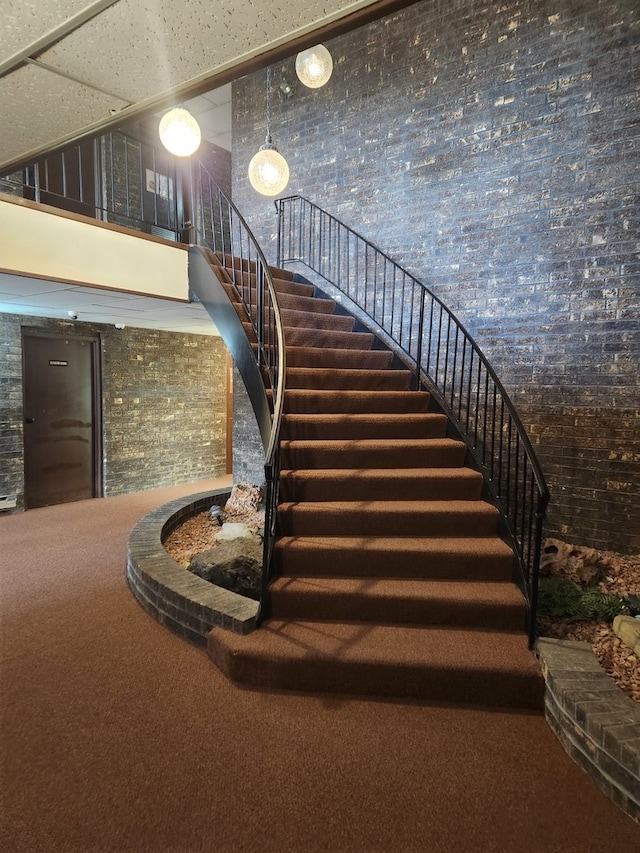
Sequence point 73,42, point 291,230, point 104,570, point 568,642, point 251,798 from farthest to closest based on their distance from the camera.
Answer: point 291,230
point 104,570
point 568,642
point 251,798
point 73,42

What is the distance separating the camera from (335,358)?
498 centimetres

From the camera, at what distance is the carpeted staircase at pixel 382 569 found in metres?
2.61

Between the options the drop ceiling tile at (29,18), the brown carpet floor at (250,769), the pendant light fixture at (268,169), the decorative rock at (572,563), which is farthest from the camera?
the pendant light fixture at (268,169)

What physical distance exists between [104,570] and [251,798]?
2.78 m

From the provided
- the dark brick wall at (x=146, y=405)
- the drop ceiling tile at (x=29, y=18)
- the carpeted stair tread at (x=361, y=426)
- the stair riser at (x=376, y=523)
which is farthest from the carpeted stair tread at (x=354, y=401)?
the dark brick wall at (x=146, y=405)

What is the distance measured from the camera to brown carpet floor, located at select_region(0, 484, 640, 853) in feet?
5.93

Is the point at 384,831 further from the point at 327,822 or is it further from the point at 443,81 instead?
the point at 443,81

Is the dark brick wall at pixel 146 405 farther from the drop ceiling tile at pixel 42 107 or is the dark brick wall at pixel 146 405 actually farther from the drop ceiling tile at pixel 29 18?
the drop ceiling tile at pixel 29 18

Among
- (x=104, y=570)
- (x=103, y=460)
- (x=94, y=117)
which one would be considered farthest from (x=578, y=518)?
(x=103, y=460)

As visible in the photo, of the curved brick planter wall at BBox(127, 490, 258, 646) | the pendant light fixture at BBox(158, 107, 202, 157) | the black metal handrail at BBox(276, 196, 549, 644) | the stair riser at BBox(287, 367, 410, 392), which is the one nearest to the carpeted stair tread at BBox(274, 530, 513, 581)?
the curved brick planter wall at BBox(127, 490, 258, 646)

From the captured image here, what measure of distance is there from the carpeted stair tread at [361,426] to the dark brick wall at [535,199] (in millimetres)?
1009

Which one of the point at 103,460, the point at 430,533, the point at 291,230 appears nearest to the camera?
the point at 430,533

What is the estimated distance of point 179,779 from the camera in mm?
2035

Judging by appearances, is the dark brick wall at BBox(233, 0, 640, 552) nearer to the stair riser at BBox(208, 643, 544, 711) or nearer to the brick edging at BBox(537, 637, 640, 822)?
the brick edging at BBox(537, 637, 640, 822)
